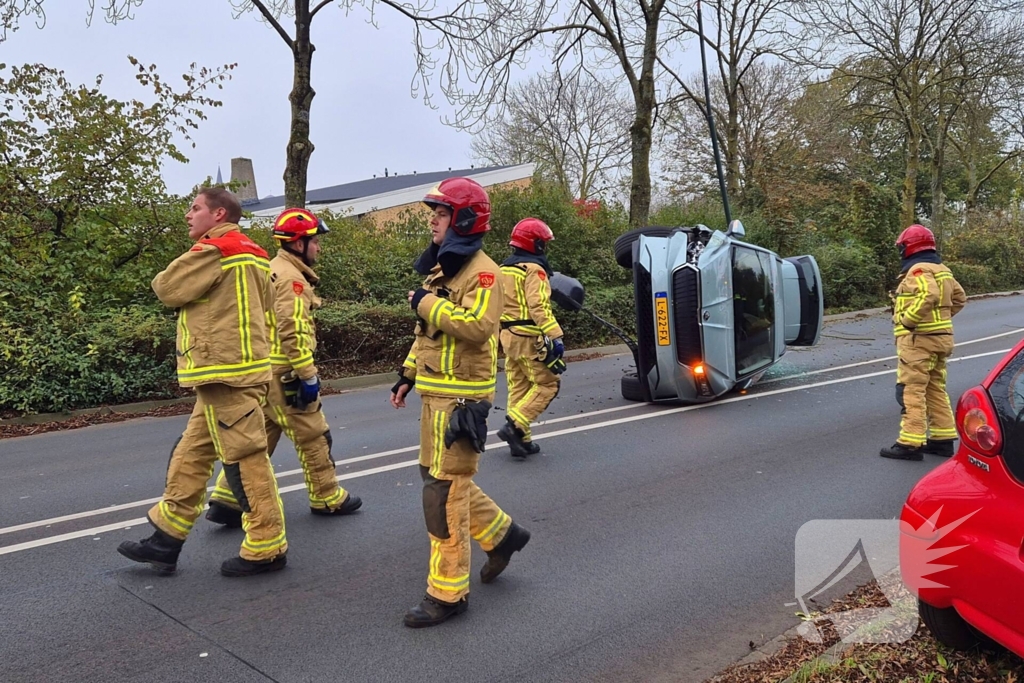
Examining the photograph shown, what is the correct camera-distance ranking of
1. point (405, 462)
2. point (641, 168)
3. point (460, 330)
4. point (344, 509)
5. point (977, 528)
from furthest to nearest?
point (641, 168) → point (405, 462) → point (344, 509) → point (460, 330) → point (977, 528)

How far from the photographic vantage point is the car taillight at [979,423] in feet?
9.55

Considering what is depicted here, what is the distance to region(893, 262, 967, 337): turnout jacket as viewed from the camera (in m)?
6.14

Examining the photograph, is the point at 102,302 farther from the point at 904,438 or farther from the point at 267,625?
the point at 904,438

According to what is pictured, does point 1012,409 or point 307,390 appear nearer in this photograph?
point 1012,409

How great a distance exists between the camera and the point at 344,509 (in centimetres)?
513

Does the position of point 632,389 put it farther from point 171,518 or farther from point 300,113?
point 300,113

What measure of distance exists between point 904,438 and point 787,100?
26000 mm

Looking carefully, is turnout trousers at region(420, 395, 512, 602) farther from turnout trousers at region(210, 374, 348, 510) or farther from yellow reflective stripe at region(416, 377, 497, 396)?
turnout trousers at region(210, 374, 348, 510)

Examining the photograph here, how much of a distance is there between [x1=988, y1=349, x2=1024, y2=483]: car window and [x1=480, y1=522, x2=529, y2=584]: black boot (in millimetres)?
2162

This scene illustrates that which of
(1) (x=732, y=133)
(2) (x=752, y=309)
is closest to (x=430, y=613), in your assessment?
(2) (x=752, y=309)

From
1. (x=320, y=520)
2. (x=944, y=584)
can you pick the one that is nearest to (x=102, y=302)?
(x=320, y=520)

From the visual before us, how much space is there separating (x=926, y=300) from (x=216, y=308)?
5194mm

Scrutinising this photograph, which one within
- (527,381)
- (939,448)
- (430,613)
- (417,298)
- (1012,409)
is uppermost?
(417,298)

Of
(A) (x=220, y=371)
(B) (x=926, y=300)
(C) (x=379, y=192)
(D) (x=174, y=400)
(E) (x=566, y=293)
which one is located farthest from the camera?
(C) (x=379, y=192)
